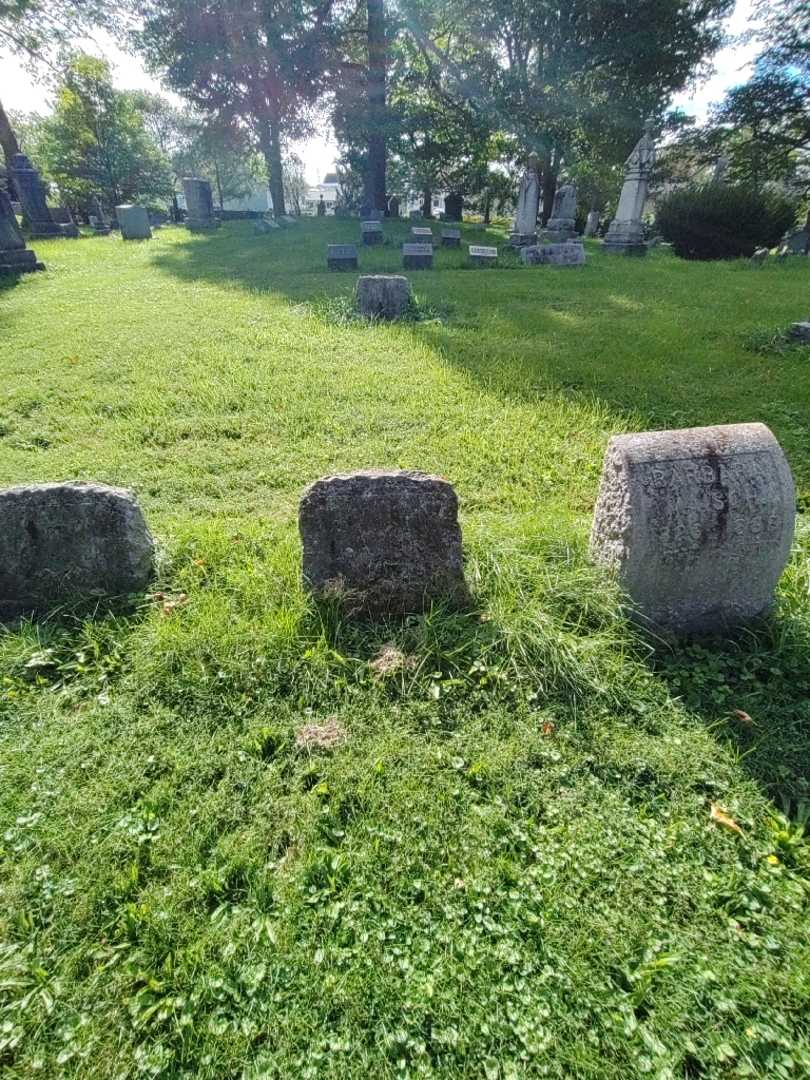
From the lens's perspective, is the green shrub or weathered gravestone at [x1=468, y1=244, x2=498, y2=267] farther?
the green shrub

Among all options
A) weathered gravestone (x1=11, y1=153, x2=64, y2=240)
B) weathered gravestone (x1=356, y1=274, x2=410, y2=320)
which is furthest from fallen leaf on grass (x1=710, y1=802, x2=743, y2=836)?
weathered gravestone (x1=11, y1=153, x2=64, y2=240)

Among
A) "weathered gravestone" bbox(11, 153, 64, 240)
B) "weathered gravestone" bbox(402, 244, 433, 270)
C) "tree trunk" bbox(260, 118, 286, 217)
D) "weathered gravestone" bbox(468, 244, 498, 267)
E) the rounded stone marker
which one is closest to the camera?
the rounded stone marker

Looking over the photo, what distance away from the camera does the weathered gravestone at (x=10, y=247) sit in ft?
36.2

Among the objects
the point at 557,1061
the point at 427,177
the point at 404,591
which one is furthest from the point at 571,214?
the point at 557,1061

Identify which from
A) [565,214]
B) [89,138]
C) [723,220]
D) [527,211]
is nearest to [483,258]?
[527,211]

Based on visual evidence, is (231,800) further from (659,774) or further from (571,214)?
(571,214)

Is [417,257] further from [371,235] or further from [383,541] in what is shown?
[383,541]

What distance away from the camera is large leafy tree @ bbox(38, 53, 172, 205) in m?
26.3

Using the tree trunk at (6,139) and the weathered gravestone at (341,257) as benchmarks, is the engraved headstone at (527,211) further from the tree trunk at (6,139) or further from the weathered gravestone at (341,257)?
the tree trunk at (6,139)

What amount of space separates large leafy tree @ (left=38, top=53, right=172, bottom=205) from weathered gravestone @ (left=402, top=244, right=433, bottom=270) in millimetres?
24739

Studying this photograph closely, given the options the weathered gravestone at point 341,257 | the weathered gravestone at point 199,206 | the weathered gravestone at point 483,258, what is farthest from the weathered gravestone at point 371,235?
the weathered gravestone at point 199,206

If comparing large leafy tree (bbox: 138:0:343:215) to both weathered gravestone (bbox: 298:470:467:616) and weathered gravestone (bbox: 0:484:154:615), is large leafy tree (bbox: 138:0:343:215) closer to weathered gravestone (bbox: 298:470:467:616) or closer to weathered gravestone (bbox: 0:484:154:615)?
weathered gravestone (bbox: 0:484:154:615)

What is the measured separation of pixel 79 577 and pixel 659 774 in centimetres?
275

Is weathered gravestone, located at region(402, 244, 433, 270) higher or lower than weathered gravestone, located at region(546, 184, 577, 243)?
lower
